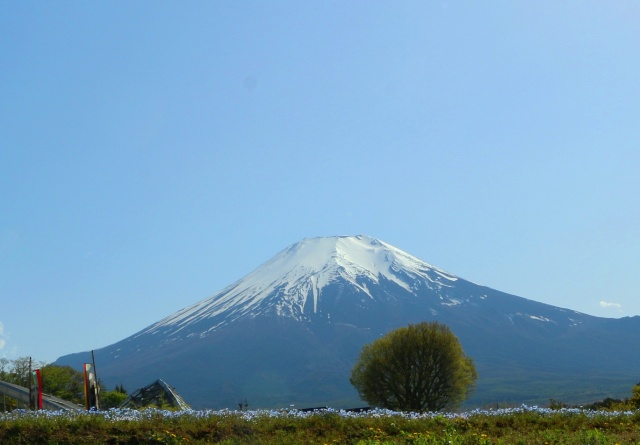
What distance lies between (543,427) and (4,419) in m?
10.7

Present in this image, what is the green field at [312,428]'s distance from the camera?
13258mm

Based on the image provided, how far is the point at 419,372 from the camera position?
45.8 meters

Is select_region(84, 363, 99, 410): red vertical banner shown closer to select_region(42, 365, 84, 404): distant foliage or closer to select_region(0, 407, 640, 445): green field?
select_region(0, 407, 640, 445): green field

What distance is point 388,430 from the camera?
49.4 feet

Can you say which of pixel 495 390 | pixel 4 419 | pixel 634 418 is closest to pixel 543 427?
pixel 634 418

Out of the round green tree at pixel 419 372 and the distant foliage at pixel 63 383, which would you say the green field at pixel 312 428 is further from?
the distant foliage at pixel 63 383

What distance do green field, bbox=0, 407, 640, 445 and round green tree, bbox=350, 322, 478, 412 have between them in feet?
93.7

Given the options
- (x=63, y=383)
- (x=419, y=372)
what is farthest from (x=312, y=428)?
(x=63, y=383)

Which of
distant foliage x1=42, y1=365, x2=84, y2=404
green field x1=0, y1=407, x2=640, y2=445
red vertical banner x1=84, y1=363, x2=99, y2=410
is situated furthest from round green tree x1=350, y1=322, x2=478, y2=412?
distant foliage x1=42, y1=365, x2=84, y2=404

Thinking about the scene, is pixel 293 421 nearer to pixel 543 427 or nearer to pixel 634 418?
pixel 543 427

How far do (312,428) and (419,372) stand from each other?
31.8 m

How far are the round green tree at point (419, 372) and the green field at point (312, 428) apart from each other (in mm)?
28552

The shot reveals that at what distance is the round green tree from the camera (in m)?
45.5

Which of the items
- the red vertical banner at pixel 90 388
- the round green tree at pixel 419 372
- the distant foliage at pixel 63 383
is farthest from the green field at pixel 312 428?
the distant foliage at pixel 63 383
